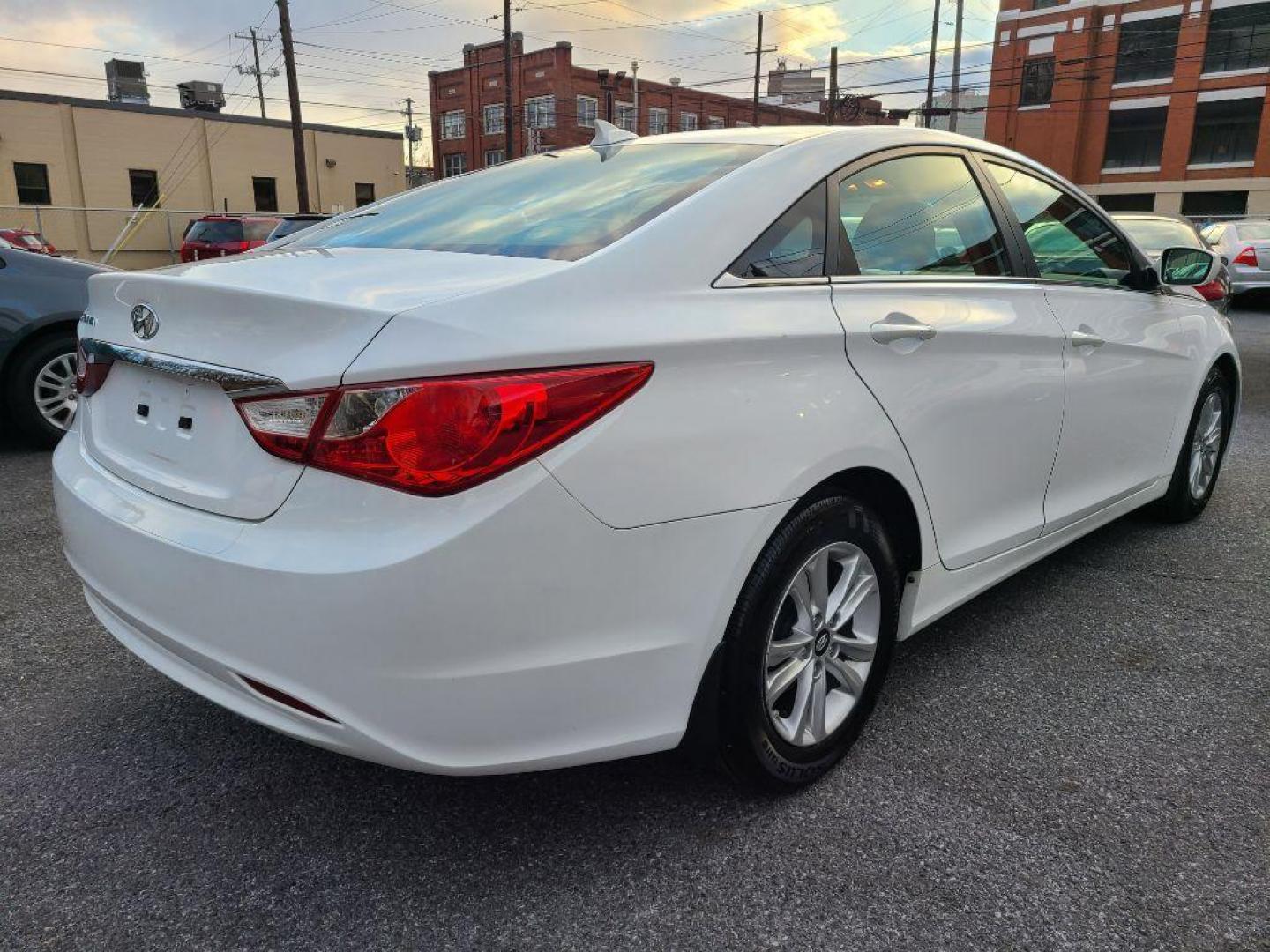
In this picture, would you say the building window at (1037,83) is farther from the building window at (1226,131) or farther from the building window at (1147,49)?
the building window at (1226,131)

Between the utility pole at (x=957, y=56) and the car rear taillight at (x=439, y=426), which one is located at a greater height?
the utility pole at (x=957, y=56)

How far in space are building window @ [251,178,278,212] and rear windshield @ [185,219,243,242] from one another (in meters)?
18.0

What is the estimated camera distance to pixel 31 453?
5.87m

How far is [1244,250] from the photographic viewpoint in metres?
14.5

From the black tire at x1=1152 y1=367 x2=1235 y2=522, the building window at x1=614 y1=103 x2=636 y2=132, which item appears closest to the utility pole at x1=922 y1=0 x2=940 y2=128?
the building window at x1=614 y1=103 x2=636 y2=132

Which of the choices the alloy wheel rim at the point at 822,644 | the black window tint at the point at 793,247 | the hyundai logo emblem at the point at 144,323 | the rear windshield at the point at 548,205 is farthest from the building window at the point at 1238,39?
the hyundai logo emblem at the point at 144,323

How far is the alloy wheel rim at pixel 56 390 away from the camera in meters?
5.75

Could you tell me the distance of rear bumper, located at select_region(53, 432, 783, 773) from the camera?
1.62 metres

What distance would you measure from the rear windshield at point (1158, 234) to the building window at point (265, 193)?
111ft

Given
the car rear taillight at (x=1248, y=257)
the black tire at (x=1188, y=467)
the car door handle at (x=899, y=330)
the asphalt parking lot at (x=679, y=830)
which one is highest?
the car door handle at (x=899, y=330)

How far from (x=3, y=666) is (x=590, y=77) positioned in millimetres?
51819

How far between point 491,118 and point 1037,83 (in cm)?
2782

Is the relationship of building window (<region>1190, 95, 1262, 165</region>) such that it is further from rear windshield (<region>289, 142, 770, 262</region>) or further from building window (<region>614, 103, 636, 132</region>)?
rear windshield (<region>289, 142, 770, 262</region>)

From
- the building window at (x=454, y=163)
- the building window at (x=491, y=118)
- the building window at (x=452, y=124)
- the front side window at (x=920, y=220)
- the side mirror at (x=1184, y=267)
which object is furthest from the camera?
the building window at (x=452, y=124)
